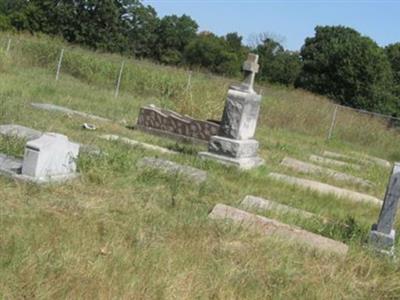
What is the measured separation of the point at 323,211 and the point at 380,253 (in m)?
1.94

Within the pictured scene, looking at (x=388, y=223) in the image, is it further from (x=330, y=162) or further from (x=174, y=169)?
(x=330, y=162)

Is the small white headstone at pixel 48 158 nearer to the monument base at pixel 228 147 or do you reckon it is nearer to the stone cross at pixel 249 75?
the monument base at pixel 228 147

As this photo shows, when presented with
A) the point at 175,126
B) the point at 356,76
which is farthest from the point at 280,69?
the point at 175,126

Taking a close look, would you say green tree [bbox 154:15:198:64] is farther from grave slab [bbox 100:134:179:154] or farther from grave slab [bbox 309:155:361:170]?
grave slab [bbox 100:134:179:154]

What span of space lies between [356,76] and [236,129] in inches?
1447

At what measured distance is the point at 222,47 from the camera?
65125 mm

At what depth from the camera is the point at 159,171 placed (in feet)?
24.6

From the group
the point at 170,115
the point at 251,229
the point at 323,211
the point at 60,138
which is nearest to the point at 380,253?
the point at 251,229

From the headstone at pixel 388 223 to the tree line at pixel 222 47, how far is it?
39.0 m

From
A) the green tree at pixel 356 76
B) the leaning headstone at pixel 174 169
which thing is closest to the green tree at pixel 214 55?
the green tree at pixel 356 76

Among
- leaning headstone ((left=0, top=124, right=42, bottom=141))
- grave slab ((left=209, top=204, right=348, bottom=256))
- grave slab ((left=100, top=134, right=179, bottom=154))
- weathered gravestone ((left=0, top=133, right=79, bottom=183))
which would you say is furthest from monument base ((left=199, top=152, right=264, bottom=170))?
weathered gravestone ((left=0, top=133, right=79, bottom=183))

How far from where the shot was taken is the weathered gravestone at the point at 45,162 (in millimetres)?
6082

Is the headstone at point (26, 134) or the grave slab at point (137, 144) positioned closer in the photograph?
the headstone at point (26, 134)

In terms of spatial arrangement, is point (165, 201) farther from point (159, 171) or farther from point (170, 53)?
point (170, 53)
